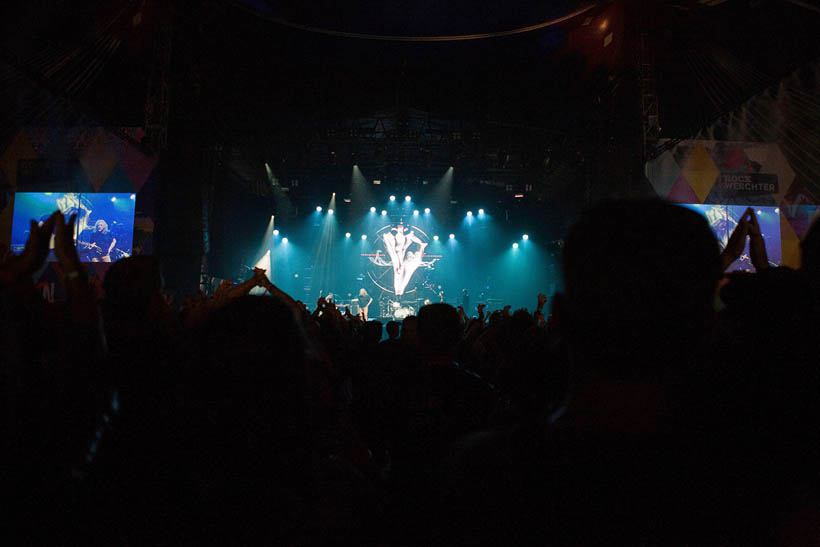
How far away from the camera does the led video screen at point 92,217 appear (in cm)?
898

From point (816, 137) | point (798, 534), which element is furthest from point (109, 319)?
point (816, 137)

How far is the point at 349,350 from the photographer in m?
4.22

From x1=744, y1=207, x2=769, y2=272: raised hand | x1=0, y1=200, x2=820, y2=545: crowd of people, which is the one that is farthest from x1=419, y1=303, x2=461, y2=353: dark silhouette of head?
x1=744, y1=207, x2=769, y2=272: raised hand

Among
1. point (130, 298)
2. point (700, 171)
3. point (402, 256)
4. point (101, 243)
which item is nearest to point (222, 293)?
point (130, 298)

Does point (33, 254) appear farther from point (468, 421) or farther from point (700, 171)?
point (700, 171)

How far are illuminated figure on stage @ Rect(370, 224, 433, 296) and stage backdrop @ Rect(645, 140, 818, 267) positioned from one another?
11.5 m

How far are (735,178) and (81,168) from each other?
12382 millimetres

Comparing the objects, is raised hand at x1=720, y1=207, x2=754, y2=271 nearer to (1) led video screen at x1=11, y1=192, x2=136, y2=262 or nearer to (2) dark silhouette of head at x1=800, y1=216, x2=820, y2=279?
(2) dark silhouette of head at x1=800, y1=216, x2=820, y2=279

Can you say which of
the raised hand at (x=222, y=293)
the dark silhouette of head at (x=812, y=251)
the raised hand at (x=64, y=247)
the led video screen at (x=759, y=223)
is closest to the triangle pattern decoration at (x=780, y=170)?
the led video screen at (x=759, y=223)

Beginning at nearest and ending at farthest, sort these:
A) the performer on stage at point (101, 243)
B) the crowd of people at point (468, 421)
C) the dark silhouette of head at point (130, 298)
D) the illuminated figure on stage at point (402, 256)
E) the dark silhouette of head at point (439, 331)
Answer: the crowd of people at point (468, 421), the dark silhouette of head at point (130, 298), the dark silhouette of head at point (439, 331), the performer on stage at point (101, 243), the illuminated figure on stage at point (402, 256)

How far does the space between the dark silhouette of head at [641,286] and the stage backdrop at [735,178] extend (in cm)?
924

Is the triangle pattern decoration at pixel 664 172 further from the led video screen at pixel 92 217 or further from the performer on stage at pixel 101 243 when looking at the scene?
the performer on stage at pixel 101 243

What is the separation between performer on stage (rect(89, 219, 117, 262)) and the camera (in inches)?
367

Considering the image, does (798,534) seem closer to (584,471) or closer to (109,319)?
(584,471)
